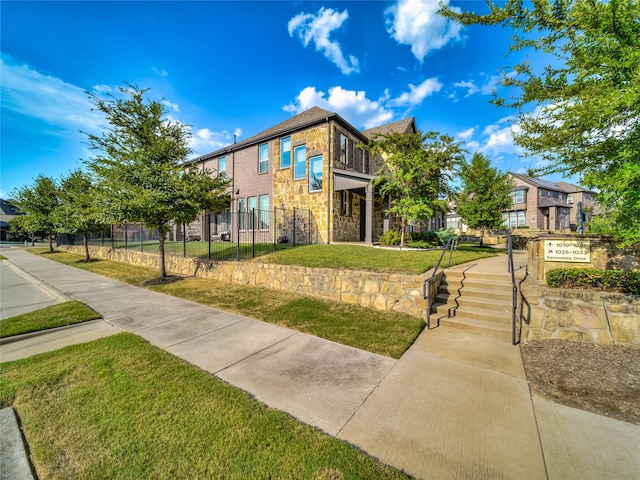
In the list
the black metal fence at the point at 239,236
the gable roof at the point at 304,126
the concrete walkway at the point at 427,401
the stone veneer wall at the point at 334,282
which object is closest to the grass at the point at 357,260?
the stone veneer wall at the point at 334,282

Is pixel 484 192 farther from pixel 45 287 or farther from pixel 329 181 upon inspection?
pixel 45 287

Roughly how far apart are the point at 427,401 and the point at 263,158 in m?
16.1

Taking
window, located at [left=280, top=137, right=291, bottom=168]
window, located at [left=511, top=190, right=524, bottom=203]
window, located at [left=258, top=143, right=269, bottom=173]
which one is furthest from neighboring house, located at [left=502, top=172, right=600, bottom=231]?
window, located at [left=258, top=143, right=269, bottom=173]

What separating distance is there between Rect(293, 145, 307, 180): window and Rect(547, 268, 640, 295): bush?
1184cm

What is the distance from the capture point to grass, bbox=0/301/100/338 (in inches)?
204

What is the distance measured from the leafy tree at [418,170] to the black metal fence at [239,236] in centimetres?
473

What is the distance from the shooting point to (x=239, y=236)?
51.6 feet

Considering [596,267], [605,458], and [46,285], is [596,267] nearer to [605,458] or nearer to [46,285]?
[605,458]

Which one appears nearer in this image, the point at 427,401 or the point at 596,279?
the point at 427,401

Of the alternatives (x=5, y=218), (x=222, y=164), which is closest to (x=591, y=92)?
(x=222, y=164)

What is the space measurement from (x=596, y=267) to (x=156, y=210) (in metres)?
12.3

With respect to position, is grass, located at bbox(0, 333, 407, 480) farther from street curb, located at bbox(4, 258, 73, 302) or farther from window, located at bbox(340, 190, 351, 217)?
window, located at bbox(340, 190, 351, 217)

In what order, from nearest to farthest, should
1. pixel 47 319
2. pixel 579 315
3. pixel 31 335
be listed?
pixel 579 315
pixel 31 335
pixel 47 319

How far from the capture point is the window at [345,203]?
1442 centimetres
